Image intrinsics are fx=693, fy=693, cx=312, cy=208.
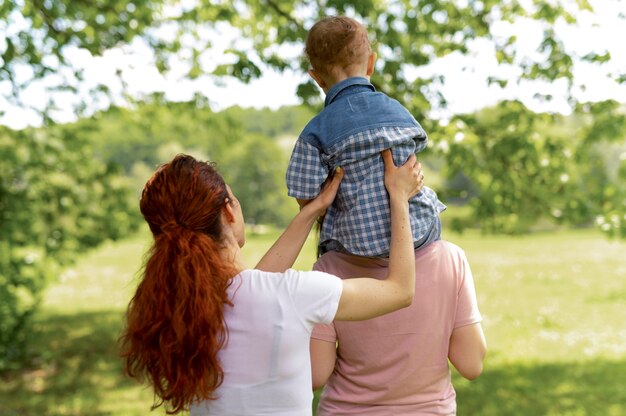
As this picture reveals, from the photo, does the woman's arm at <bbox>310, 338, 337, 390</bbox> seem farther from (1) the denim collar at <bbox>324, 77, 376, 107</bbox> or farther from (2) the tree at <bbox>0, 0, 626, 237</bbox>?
(2) the tree at <bbox>0, 0, 626, 237</bbox>

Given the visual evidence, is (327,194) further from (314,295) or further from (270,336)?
(270,336)

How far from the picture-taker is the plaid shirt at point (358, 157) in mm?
1903

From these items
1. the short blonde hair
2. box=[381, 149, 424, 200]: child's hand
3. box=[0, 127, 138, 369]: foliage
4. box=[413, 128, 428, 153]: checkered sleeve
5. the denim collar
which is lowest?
box=[0, 127, 138, 369]: foliage

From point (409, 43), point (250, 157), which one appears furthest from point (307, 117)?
point (250, 157)

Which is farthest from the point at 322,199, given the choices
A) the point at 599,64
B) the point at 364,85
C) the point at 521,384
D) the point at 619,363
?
the point at 619,363

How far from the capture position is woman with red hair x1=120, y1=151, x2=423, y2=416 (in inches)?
69.6

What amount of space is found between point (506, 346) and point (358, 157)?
10560mm

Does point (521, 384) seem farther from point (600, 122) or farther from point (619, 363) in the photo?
point (600, 122)

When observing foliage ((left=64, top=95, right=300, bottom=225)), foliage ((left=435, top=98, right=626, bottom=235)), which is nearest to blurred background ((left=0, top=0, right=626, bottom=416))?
foliage ((left=435, top=98, right=626, bottom=235))

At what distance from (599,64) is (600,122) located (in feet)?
2.26

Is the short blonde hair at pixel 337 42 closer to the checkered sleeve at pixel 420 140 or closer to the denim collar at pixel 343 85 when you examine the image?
the denim collar at pixel 343 85

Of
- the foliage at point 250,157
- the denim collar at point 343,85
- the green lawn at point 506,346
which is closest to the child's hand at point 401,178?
the denim collar at point 343,85

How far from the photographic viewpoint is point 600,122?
22.0 feet

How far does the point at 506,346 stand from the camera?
11688mm
